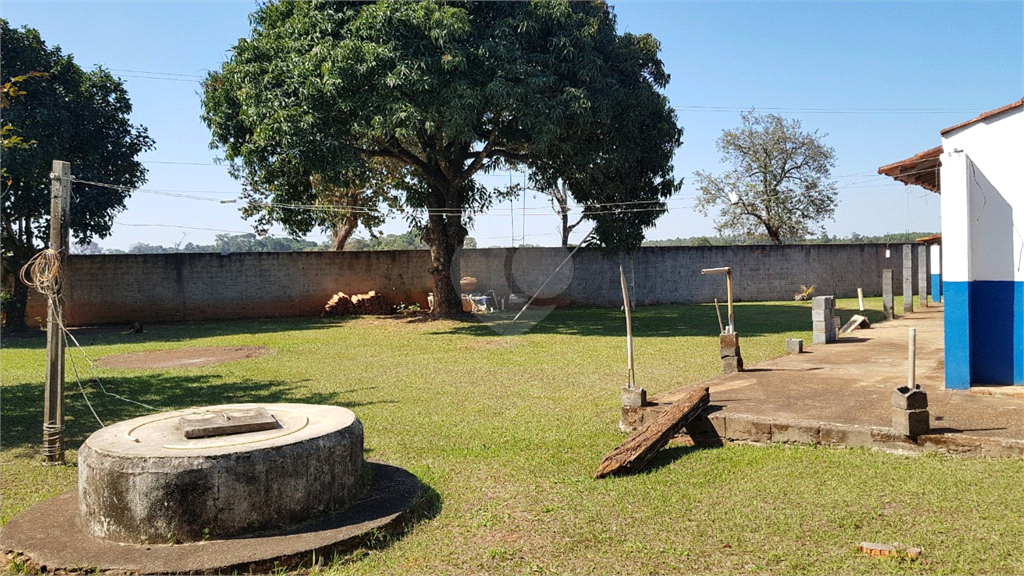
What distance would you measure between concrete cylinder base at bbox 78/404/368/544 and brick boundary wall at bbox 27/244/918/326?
18339mm

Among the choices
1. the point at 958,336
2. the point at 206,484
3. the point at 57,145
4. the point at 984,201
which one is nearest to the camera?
the point at 206,484

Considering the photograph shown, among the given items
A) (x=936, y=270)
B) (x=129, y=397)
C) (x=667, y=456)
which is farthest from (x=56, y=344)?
(x=936, y=270)

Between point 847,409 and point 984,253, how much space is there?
274cm

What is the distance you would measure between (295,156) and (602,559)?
45.7 ft

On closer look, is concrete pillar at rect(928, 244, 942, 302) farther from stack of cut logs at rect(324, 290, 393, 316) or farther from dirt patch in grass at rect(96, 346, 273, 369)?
dirt patch in grass at rect(96, 346, 273, 369)

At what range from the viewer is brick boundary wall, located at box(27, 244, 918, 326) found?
21.7 m

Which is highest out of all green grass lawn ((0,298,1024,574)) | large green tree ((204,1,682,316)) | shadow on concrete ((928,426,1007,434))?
large green tree ((204,1,682,316))

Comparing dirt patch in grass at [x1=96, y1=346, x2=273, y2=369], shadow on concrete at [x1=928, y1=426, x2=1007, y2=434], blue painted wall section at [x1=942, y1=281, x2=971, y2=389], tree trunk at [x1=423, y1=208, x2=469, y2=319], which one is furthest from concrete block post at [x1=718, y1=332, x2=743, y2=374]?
tree trunk at [x1=423, y1=208, x2=469, y2=319]

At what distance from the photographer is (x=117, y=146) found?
67.5 feet

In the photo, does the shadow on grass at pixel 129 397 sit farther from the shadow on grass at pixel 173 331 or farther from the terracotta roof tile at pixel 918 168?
the terracotta roof tile at pixel 918 168

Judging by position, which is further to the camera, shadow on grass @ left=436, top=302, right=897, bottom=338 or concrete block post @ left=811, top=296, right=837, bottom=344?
shadow on grass @ left=436, top=302, right=897, bottom=338

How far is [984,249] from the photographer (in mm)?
8203

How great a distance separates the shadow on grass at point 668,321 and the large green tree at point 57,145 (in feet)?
34.3

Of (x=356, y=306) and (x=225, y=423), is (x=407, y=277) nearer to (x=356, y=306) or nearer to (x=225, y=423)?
(x=356, y=306)
